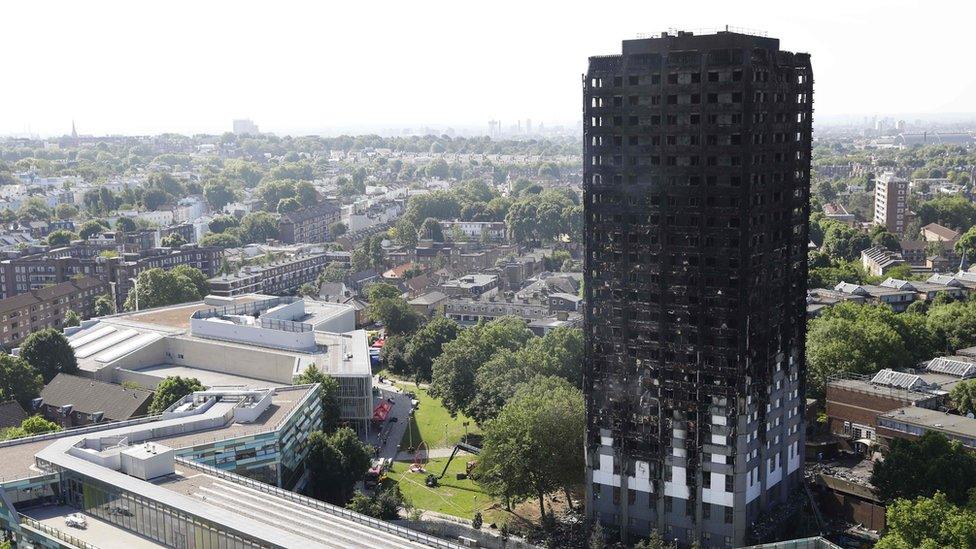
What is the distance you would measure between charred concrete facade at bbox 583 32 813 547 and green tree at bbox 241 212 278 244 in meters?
95.5

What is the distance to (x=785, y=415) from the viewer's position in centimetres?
4678

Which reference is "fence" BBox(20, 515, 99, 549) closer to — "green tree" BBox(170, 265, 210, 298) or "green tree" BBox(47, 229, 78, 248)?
"green tree" BBox(170, 265, 210, 298)

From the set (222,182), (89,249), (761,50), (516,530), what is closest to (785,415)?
(516,530)

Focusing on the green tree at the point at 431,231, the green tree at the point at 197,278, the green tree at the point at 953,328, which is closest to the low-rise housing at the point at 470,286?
the green tree at the point at 197,278

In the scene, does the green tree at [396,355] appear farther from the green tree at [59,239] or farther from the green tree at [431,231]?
the green tree at [59,239]

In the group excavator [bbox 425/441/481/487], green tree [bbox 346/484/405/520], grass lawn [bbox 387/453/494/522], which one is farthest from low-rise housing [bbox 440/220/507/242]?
green tree [bbox 346/484/405/520]

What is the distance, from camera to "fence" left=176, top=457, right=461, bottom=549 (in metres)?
33.5

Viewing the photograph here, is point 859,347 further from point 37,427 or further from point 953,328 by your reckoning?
point 37,427

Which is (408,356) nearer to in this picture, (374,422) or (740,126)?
(374,422)

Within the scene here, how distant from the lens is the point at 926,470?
43.8 meters

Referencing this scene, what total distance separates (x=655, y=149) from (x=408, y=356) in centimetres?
3572

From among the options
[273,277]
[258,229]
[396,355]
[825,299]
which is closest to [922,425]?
[825,299]

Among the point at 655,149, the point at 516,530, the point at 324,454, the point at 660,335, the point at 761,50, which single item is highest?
the point at 761,50

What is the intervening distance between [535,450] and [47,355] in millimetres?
37192
